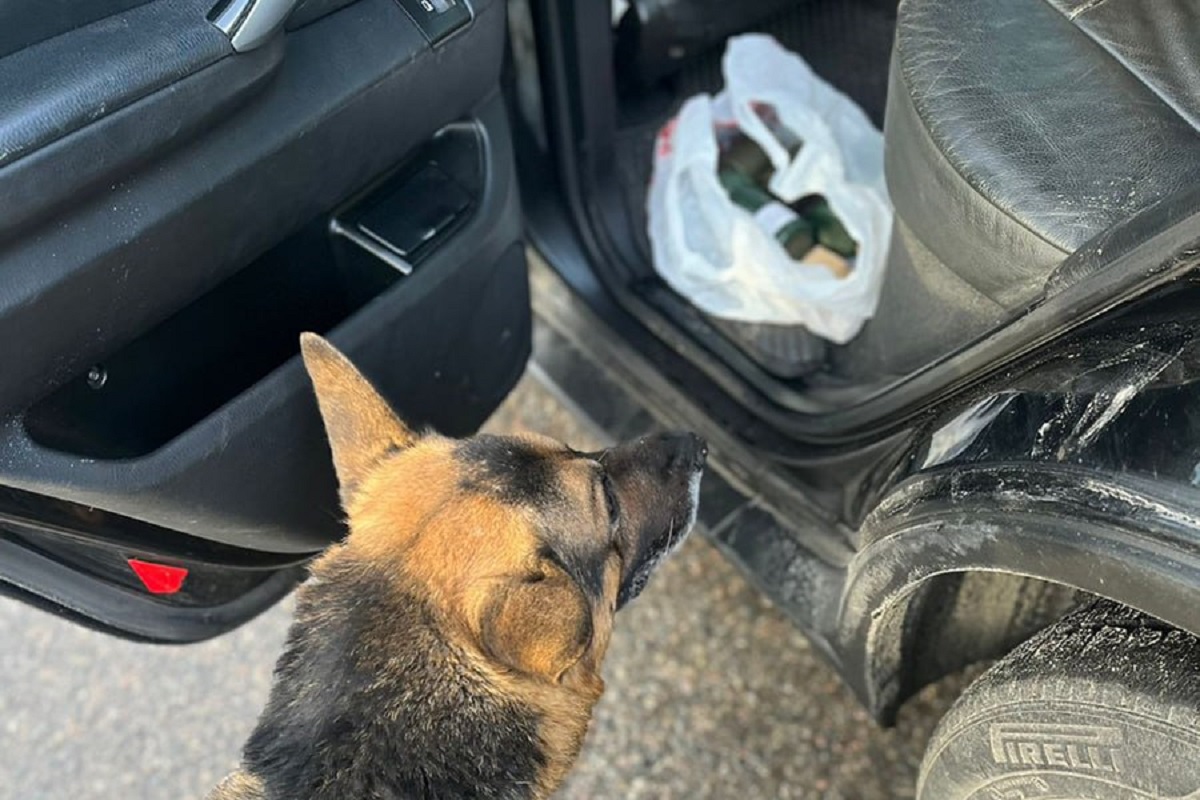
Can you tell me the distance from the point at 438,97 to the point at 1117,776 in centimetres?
126

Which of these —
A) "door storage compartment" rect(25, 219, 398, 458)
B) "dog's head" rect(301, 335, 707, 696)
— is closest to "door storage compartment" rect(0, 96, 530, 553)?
"door storage compartment" rect(25, 219, 398, 458)

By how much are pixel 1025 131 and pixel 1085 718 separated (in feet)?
2.50

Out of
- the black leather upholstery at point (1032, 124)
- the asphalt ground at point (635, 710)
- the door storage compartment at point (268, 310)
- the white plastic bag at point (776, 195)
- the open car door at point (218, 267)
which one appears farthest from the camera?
the white plastic bag at point (776, 195)

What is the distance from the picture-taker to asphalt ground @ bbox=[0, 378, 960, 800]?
1.90m

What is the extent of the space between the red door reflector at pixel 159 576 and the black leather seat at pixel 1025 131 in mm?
1219

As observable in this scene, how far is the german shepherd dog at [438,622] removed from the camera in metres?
1.33

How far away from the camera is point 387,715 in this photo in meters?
1.34

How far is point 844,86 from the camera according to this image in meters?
2.47

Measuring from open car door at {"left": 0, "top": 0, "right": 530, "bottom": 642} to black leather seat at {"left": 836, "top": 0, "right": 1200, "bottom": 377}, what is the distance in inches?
26.2

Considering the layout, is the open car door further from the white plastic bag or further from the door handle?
the white plastic bag

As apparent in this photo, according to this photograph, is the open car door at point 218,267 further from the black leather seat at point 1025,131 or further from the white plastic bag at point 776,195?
the black leather seat at point 1025,131

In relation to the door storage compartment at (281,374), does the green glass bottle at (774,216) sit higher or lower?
lower

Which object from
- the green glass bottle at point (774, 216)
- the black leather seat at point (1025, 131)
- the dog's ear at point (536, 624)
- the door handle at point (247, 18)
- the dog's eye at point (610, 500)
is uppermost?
the door handle at point (247, 18)

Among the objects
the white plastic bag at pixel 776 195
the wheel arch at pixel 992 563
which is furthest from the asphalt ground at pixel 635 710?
the white plastic bag at pixel 776 195
